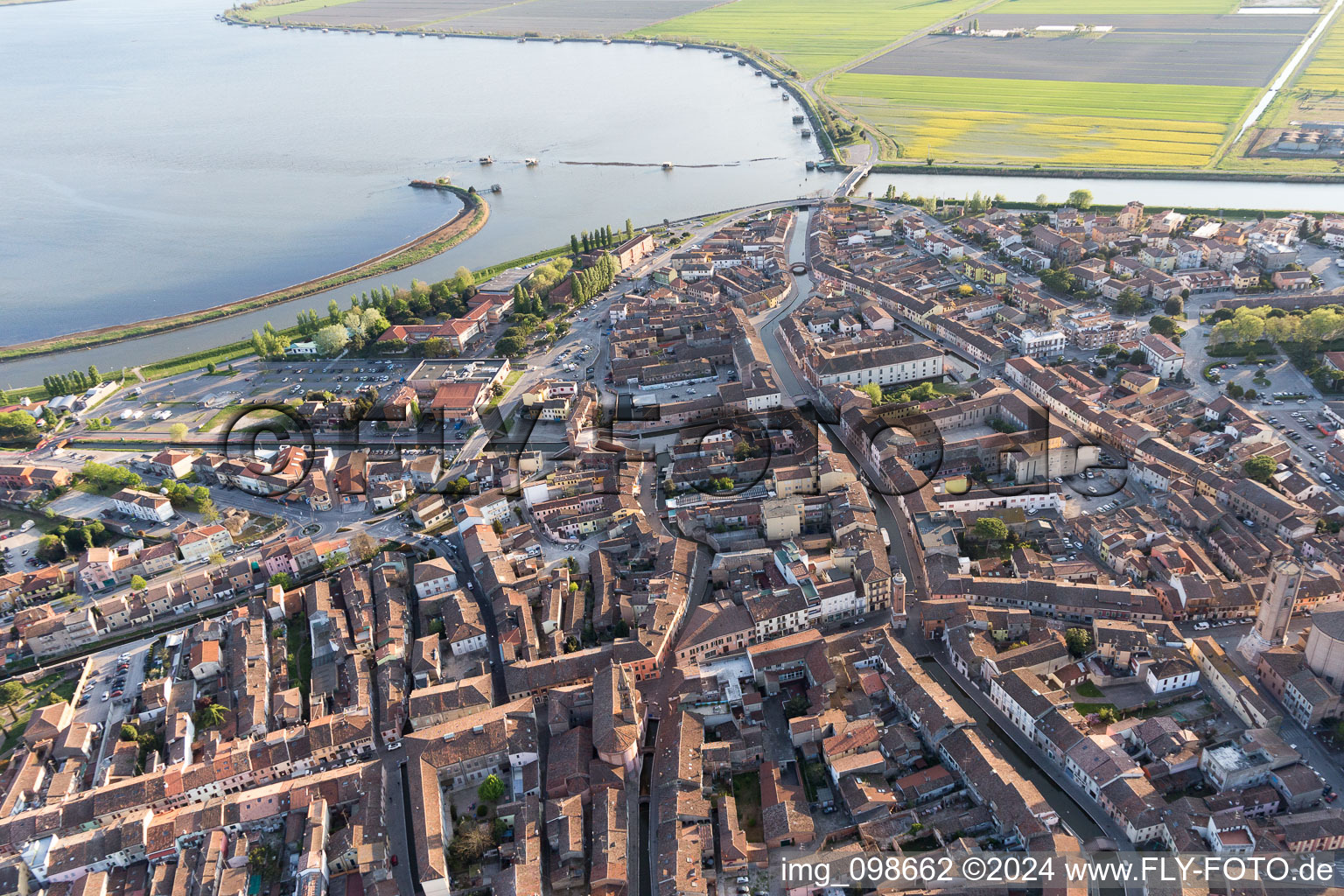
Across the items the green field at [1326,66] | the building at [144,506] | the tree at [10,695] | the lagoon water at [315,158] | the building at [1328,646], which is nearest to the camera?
the building at [1328,646]

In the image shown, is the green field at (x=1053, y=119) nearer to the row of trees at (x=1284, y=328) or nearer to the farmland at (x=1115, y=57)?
the farmland at (x=1115, y=57)

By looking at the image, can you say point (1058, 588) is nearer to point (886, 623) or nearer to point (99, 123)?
point (886, 623)

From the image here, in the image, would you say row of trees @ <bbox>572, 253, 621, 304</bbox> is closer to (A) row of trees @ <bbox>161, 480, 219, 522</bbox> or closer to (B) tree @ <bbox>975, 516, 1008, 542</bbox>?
(A) row of trees @ <bbox>161, 480, 219, 522</bbox>

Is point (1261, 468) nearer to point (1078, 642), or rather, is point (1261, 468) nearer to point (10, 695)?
point (1078, 642)

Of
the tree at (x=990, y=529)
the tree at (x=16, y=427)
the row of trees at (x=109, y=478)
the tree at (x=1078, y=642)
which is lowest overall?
the tree at (x=1078, y=642)

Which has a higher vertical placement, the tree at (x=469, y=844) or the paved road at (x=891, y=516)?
the paved road at (x=891, y=516)

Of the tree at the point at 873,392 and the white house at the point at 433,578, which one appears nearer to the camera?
the white house at the point at 433,578

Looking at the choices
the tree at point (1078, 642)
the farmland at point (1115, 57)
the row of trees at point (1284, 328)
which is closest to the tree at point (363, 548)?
the tree at point (1078, 642)

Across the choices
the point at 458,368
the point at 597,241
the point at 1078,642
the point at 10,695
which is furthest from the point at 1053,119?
the point at 10,695
